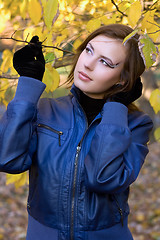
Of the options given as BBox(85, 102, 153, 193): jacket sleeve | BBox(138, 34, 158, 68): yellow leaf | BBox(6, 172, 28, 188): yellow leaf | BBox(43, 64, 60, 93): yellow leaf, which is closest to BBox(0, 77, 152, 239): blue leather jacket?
BBox(85, 102, 153, 193): jacket sleeve

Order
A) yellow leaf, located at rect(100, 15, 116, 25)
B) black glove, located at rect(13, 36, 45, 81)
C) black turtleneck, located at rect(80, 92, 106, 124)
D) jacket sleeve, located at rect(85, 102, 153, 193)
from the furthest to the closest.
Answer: yellow leaf, located at rect(100, 15, 116, 25) → black turtleneck, located at rect(80, 92, 106, 124) → black glove, located at rect(13, 36, 45, 81) → jacket sleeve, located at rect(85, 102, 153, 193)

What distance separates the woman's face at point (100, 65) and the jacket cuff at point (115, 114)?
129 mm

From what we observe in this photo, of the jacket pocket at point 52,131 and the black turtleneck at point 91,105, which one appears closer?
the jacket pocket at point 52,131

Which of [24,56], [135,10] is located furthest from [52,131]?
[135,10]

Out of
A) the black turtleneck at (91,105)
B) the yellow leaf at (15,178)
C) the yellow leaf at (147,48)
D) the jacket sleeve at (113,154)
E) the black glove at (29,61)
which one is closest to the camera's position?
the yellow leaf at (147,48)

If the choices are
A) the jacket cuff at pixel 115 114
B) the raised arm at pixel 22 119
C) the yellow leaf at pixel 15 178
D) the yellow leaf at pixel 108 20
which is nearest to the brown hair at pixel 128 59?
the jacket cuff at pixel 115 114

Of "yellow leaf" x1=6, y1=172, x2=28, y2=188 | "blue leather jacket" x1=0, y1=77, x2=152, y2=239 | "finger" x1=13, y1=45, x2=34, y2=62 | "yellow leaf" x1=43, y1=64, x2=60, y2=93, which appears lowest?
"yellow leaf" x1=6, y1=172, x2=28, y2=188

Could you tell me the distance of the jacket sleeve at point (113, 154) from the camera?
4.42 feet

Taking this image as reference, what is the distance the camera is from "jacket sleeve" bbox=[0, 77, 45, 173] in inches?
53.8

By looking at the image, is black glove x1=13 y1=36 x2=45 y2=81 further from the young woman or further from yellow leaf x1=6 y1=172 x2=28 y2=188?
yellow leaf x1=6 y1=172 x2=28 y2=188

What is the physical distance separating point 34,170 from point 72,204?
0.85 feet

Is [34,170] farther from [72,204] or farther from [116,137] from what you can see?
[116,137]

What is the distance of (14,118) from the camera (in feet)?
4.53

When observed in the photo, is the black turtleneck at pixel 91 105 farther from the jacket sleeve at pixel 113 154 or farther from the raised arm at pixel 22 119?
the raised arm at pixel 22 119
